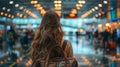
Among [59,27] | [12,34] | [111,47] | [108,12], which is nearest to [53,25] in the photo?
[59,27]

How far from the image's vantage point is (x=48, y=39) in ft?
11.4

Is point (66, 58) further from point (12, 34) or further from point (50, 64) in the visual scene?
point (12, 34)

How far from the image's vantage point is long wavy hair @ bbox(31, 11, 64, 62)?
3477 mm

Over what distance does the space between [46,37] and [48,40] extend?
37 millimetres

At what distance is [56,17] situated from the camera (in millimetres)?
3557

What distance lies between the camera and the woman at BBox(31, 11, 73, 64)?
3479 millimetres

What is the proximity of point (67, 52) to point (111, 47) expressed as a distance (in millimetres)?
28565

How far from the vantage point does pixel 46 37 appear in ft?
11.4

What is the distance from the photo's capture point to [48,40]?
11.4ft

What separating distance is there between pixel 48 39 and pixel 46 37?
Result: 1.1 inches

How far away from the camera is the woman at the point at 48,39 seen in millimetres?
3479

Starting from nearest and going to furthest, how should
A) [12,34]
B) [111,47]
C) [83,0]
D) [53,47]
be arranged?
[53,47] → [12,34] → [111,47] → [83,0]

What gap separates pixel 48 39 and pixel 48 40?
0.01 meters

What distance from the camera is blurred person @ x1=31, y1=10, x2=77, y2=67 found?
3479mm
